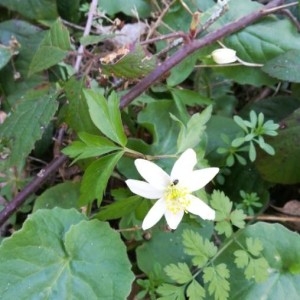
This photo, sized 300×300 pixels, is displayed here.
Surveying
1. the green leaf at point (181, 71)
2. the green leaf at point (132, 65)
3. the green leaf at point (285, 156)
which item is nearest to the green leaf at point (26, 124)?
the green leaf at point (132, 65)

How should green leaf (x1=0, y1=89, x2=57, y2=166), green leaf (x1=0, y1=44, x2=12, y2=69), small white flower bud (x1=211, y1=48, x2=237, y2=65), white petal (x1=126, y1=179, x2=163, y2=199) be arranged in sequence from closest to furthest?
white petal (x1=126, y1=179, x2=163, y2=199) → green leaf (x1=0, y1=89, x2=57, y2=166) → small white flower bud (x1=211, y1=48, x2=237, y2=65) → green leaf (x1=0, y1=44, x2=12, y2=69)

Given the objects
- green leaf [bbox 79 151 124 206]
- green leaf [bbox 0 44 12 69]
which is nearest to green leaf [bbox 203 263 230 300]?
green leaf [bbox 79 151 124 206]

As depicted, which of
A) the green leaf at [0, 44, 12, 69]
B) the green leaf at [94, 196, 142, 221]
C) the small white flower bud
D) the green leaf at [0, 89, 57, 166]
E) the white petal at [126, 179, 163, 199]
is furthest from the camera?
the green leaf at [0, 44, 12, 69]

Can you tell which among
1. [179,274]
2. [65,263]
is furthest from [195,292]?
[65,263]

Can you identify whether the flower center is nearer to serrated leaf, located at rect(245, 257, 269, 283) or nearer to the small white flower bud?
serrated leaf, located at rect(245, 257, 269, 283)

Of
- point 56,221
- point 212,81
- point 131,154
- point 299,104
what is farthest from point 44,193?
point 299,104

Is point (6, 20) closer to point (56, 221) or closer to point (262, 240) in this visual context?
point (56, 221)
